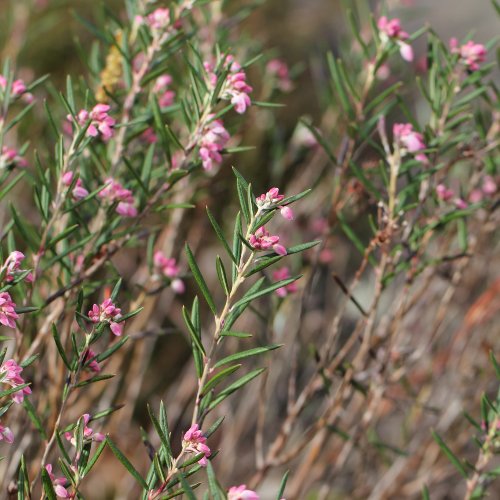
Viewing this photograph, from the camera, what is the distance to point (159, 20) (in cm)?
112

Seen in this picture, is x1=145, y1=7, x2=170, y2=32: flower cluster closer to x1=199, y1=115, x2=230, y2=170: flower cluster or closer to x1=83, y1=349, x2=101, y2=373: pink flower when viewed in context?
x1=199, y1=115, x2=230, y2=170: flower cluster

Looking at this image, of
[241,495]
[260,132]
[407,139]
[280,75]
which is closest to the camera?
[241,495]

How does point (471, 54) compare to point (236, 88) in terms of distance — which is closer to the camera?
point (236, 88)

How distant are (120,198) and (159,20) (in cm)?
31

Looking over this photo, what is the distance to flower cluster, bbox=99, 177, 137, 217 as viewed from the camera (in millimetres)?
1038

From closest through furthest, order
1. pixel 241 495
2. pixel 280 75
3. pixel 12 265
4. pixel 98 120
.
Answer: pixel 241 495
pixel 12 265
pixel 98 120
pixel 280 75

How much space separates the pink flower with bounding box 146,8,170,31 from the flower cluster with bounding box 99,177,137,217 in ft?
0.91

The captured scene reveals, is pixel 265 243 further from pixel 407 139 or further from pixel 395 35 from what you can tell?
pixel 395 35

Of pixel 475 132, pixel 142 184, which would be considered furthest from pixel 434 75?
pixel 142 184

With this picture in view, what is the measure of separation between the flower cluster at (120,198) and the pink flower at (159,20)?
276mm

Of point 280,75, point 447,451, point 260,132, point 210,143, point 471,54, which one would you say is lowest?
point 260,132

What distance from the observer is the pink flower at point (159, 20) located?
1.11 m

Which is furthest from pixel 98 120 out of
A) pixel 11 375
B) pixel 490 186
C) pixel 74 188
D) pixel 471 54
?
pixel 490 186

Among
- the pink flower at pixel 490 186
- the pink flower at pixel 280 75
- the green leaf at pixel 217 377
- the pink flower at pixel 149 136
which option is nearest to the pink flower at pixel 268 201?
the green leaf at pixel 217 377
